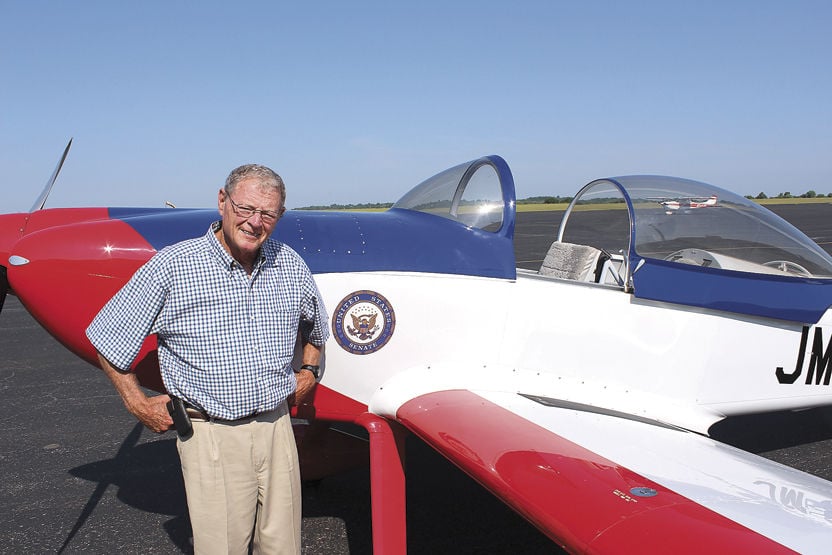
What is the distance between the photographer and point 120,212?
366 cm

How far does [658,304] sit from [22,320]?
918 cm

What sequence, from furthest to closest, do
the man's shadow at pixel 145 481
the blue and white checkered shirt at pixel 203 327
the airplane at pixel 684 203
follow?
the airplane at pixel 684 203 → the man's shadow at pixel 145 481 → the blue and white checkered shirt at pixel 203 327

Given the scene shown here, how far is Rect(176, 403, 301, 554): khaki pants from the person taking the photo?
83.0 inches

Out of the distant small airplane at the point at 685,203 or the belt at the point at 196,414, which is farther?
the distant small airplane at the point at 685,203

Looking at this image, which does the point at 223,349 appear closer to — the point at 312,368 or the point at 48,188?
the point at 312,368

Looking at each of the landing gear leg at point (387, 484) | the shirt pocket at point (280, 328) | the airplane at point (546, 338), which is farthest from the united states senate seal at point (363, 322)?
the shirt pocket at point (280, 328)

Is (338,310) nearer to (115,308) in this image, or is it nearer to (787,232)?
(115,308)

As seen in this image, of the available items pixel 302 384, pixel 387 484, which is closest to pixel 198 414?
pixel 302 384

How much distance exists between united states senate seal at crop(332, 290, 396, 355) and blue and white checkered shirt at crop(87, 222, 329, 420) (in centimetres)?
87

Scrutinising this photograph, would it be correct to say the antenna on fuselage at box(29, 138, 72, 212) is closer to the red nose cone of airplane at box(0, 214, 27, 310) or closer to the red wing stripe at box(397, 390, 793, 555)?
the red nose cone of airplane at box(0, 214, 27, 310)

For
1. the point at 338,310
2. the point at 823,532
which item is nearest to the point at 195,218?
the point at 338,310

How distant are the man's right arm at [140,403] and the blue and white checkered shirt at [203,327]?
6 cm

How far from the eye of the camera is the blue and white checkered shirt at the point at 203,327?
202cm

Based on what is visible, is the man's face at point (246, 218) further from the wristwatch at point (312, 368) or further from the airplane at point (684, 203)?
the airplane at point (684, 203)
